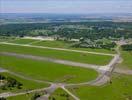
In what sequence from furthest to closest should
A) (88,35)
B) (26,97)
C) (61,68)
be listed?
(88,35) < (61,68) < (26,97)

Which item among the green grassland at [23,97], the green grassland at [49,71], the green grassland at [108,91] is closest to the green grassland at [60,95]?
the green grassland at [108,91]

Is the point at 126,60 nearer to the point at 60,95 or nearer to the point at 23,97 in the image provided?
the point at 60,95


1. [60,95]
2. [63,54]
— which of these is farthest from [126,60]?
[60,95]

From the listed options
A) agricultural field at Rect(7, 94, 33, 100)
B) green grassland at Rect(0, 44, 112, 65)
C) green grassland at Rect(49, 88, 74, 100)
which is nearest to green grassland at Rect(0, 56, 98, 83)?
green grassland at Rect(49, 88, 74, 100)

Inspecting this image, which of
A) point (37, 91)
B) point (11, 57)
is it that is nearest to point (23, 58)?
point (11, 57)

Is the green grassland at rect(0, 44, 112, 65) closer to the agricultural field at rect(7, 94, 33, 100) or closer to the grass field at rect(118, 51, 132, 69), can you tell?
the grass field at rect(118, 51, 132, 69)

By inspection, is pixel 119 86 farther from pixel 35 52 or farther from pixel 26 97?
pixel 35 52
